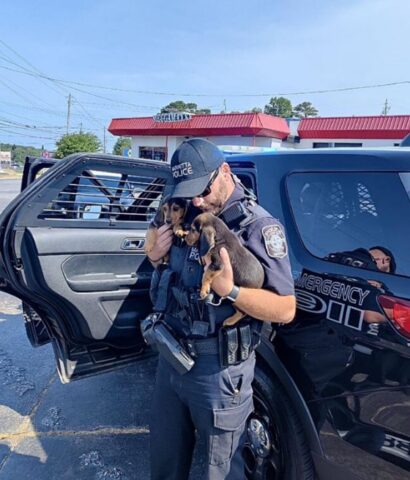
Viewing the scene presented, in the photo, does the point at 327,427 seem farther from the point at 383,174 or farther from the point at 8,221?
the point at 8,221

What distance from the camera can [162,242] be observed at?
183 cm

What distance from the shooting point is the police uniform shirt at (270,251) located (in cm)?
159

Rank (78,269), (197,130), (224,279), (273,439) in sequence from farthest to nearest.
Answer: (197,130) → (78,269) → (273,439) → (224,279)

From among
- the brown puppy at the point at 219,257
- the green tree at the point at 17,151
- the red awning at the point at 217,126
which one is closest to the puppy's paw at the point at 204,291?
the brown puppy at the point at 219,257

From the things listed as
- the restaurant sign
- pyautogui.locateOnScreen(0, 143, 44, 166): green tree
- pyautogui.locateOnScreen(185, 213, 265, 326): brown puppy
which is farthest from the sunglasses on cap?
pyautogui.locateOnScreen(0, 143, 44, 166): green tree

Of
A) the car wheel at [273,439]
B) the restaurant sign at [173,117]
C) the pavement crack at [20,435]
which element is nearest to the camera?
the car wheel at [273,439]

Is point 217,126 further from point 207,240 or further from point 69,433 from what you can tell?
point 207,240

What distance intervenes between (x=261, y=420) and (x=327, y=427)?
44cm

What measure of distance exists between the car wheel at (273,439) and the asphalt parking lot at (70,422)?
58 centimetres

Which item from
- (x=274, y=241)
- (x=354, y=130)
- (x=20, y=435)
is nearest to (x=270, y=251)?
(x=274, y=241)

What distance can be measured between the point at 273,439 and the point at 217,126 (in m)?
20.0

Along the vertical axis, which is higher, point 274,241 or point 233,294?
point 274,241

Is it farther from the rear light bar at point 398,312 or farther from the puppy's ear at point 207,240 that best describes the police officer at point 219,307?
Result: the rear light bar at point 398,312

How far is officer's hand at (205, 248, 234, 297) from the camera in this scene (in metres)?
1.50
